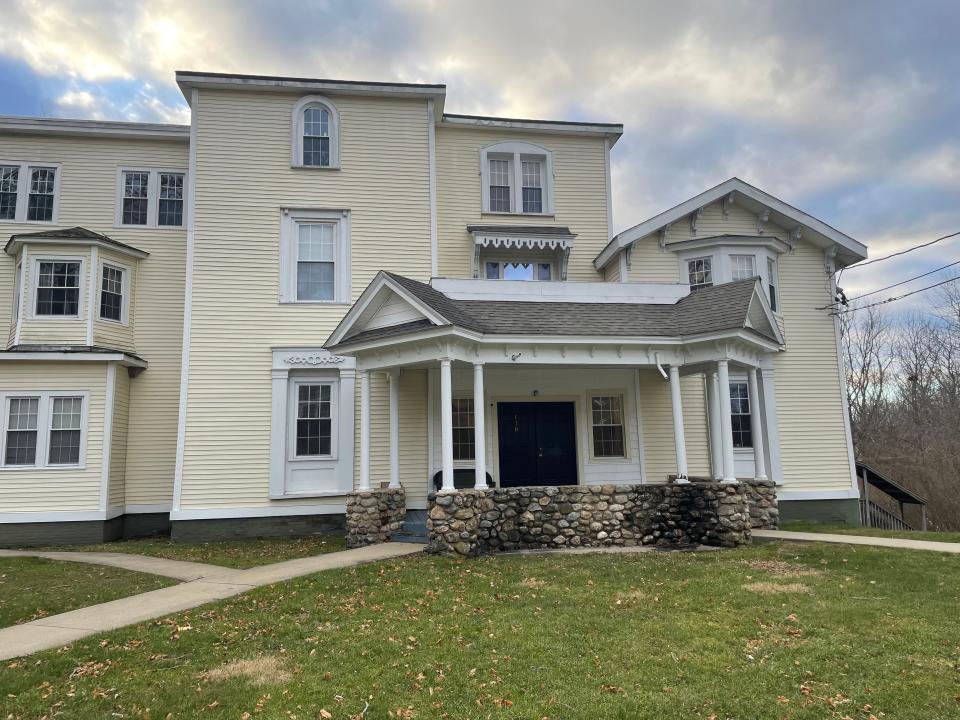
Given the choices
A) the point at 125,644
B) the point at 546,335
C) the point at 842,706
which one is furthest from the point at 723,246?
the point at 125,644

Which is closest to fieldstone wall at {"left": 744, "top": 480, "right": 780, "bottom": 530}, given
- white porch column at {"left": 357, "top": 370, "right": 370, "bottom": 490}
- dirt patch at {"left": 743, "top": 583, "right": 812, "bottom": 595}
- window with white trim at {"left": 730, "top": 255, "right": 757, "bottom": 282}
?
dirt patch at {"left": 743, "top": 583, "right": 812, "bottom": 595}

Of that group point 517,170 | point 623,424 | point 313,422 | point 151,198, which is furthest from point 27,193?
point 623,424

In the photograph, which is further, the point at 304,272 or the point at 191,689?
the point at 304,272

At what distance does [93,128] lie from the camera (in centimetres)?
1577

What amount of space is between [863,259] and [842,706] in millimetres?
14342

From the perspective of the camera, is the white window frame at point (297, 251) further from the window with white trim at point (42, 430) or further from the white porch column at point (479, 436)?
the window with white trim at point (42, 430)

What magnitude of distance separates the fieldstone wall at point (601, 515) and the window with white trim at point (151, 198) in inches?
424

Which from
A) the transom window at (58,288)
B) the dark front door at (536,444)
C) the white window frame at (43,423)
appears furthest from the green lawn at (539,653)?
the transom window at (58,288)

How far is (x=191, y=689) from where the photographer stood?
501cm

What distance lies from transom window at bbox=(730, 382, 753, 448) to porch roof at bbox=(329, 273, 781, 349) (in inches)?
107

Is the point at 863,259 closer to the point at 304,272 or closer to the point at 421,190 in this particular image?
the point at 421,190

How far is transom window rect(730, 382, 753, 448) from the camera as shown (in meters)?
15.3

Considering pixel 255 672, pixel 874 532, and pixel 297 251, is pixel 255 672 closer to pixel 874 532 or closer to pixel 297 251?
pixel 297 251

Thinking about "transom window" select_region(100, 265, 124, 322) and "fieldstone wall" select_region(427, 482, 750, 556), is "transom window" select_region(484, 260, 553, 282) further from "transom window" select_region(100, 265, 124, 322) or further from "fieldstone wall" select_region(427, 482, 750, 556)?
"transom window" select_region(100, 265, 124, 322)
